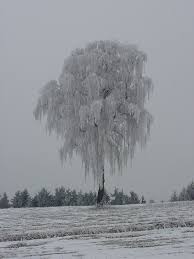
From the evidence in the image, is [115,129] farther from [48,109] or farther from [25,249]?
[25,249]

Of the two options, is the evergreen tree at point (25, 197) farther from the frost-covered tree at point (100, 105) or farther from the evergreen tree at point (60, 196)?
the frost-covered tree at point (100, 105)

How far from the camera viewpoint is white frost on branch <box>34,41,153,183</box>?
2300 centimetres

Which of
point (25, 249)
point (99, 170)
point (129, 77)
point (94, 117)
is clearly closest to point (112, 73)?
point (129, 77)

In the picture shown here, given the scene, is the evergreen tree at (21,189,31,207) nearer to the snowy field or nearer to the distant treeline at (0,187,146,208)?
the distant treeline at (0,187,146,208)

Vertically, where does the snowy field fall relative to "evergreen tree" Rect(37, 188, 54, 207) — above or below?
below

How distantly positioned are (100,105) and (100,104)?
0.20 feet

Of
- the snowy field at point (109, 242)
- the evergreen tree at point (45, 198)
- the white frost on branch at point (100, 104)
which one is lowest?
the snowy field at point (109, 242)

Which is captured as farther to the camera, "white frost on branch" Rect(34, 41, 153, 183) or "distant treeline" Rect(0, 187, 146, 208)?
"distant treeline" Rect(0, 187, 146, 208)

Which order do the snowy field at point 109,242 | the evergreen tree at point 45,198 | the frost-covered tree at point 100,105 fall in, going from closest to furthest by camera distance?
1. the snowy field at point 109,242
2. the frost-covered tree at point 100,105
3. the evergreen tree at point 45,198

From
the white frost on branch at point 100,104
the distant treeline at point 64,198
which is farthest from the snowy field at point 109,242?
the distant treeline at point 64,198

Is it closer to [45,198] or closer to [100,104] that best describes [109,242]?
[100,104]

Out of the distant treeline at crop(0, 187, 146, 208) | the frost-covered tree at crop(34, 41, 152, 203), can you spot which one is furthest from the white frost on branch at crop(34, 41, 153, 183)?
the distant treeline at crop(0, 187, 146, 208)

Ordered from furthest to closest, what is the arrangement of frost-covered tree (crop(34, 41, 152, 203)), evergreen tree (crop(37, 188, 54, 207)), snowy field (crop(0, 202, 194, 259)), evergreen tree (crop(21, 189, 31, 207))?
evergreen tree (crop(21, 189, 31, 207))
evergreen tree (crop(37, 188, 54, 207))
frost-covered tree (crop(34, 41, 152, 203))
snowy field (crop(0, 202, 194, 259))

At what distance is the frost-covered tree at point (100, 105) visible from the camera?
23000 millimetres
